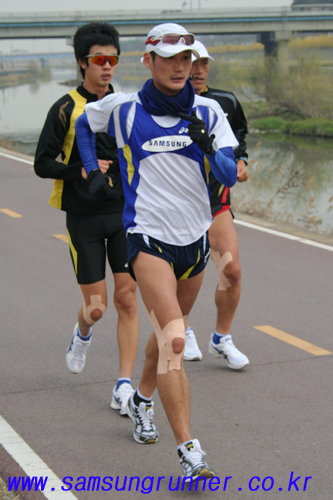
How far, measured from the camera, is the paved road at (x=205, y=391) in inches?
149

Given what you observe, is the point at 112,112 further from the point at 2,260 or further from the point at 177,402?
the point at 2,260

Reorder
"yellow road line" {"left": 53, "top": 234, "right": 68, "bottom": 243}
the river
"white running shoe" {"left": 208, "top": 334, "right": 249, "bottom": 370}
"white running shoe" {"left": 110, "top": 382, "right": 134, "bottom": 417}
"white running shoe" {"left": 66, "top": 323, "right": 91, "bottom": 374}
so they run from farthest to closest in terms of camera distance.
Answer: the river < "yellow road line" {"left": 53, "top": 234, "right": 68, "bottom": 243} < "white running shoe" {"left": 208, "top": 334, "right": 249, "bottom": 370} < "white running shoe" {"left": 66, "top": 323, "right": 91, "bottom": 374} < "white running shoe" {"left": 110, "top": 382, "right": 134, "bottom": 417}

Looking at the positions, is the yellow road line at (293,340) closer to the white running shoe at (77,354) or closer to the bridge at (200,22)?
the white running shoe at (77,354)

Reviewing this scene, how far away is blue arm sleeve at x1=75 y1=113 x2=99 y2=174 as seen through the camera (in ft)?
13.8

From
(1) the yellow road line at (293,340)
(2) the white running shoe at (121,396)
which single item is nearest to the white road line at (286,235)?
(1) the yellow road line at (293,340)

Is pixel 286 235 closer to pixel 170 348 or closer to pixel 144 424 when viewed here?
pixel 144 424

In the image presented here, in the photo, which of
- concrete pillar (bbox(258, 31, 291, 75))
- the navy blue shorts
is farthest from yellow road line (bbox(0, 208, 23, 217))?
concrete pillar (bbox(258, 31, 291, 75))

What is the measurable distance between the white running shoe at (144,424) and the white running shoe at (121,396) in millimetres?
380

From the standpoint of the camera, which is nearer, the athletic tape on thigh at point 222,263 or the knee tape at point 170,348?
the knee tape at point 170,348

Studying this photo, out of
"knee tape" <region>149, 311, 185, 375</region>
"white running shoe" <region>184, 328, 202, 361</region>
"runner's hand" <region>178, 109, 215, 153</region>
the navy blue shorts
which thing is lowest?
"white running shoe" <region>184, 328, 202, 361</region>

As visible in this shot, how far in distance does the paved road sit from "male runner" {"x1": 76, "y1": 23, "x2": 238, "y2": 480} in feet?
1.68

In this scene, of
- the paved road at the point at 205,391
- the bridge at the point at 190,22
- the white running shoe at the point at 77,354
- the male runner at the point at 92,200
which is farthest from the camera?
the bridge at the point at 190,22

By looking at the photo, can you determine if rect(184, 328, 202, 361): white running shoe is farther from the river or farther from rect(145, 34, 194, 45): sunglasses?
the river

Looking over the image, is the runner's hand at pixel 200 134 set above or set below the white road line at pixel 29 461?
above
